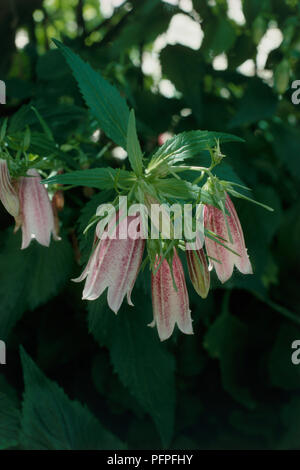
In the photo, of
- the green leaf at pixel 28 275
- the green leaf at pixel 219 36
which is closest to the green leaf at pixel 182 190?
the green leaf at pixel 28 275

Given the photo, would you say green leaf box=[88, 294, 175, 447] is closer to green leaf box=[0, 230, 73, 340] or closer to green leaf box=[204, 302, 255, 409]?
green leaf box=[0, 230, 73, 340]

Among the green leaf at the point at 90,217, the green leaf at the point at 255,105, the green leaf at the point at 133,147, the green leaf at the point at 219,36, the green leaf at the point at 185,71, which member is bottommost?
the green leaf at the point at 90,217

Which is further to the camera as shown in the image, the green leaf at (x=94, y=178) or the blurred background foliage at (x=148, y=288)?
the blurred background foliage at (x=148, y=288)

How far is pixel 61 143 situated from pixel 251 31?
0.41m

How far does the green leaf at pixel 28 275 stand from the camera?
577 mm

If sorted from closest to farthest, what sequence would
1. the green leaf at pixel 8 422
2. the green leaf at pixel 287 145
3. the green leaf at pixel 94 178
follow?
the green leaf at pixel 94 178 < the green leaf at pixel 8 422 < the green leaf at pixel 287 145

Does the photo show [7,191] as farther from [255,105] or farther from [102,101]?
[255,105]

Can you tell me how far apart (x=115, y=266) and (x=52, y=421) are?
23 cm

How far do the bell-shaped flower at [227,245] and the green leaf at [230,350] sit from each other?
1.21 ft

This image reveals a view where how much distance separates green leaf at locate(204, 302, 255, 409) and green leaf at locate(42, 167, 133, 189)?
0.43m

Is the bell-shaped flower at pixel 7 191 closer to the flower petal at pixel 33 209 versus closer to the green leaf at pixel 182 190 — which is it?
the flower petal at pixel 33 209

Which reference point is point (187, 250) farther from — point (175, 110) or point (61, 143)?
point (175, 110)

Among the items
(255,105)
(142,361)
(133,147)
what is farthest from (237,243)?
(255,105)

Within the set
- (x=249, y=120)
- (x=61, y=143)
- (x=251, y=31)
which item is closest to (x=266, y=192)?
(x=249, y=120)
